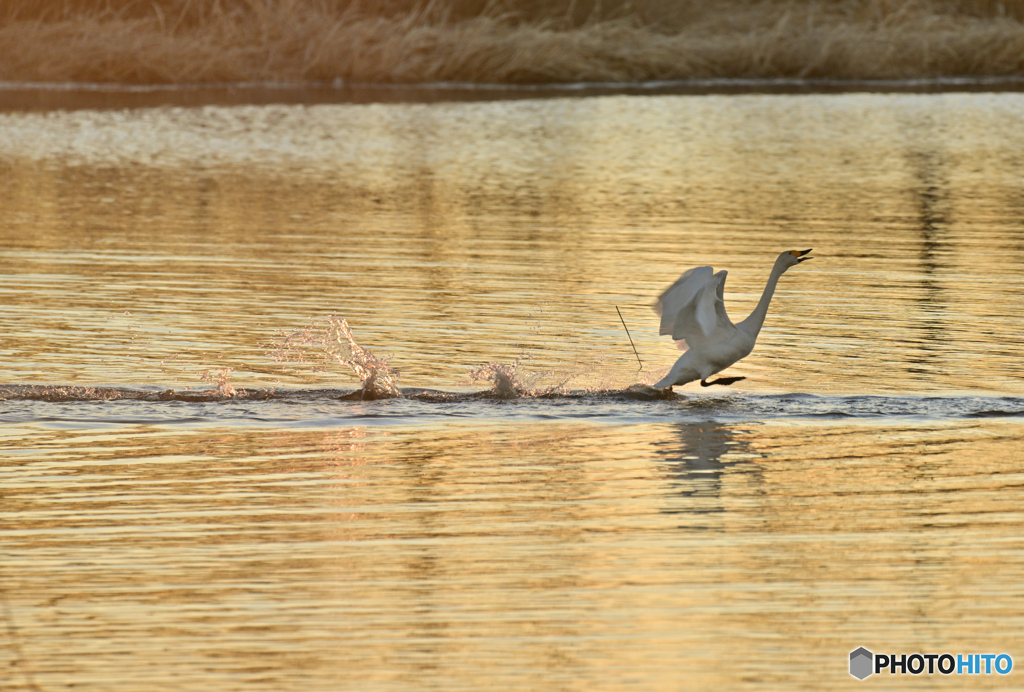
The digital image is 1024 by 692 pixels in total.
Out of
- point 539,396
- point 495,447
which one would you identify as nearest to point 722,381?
point 539,396

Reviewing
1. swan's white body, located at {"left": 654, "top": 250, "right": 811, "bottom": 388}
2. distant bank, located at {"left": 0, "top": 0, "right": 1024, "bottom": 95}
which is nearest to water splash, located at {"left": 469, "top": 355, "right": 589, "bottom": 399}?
swan's white body, located at {"left": 654, "top": 250, "right": 811, "bottom": 388}

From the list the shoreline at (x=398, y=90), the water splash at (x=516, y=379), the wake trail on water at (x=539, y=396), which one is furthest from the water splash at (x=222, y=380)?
the shoreline at (x=398, y=90)

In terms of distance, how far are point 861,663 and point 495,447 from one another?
4.02 meters

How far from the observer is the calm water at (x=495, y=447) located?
6836 mm

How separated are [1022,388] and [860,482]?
2.77 m

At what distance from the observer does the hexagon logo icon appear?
21.2 feet

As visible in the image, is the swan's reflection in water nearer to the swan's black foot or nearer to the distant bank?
the swan's black foot

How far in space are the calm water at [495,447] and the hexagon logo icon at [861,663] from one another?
0.16ft

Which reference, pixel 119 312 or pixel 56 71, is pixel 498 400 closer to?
pixel 119 312

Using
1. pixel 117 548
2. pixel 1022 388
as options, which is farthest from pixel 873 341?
pixel 117 548

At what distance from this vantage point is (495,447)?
10273 millimetres

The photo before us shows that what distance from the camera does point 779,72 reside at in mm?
47500

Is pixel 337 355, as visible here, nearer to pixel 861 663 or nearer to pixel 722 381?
pixel 722 381

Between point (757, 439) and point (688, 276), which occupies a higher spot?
point (688, 276)
